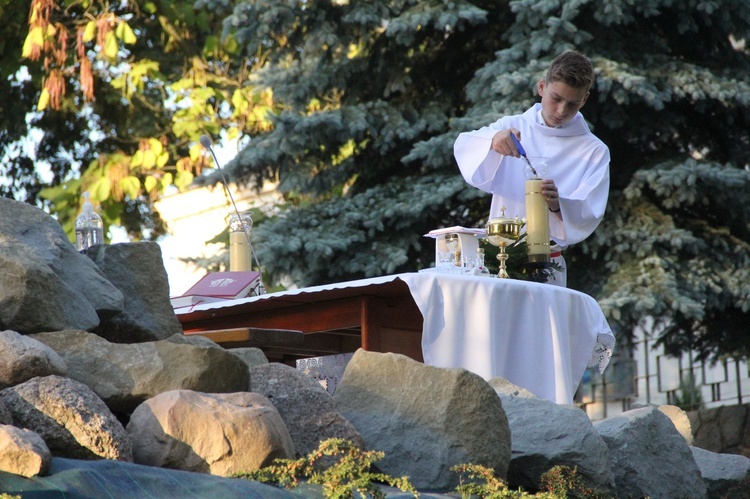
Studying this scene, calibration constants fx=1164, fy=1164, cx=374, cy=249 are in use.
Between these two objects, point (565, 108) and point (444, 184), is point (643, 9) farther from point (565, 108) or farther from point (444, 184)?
point (565, 108)

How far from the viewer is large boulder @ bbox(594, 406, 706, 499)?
148 inches

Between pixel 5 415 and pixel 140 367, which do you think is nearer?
pixel 5 415

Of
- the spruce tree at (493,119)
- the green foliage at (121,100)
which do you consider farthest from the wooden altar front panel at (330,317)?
the green foliage at (121,100)

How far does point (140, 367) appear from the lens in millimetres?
2861

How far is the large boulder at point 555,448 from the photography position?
11.1ft

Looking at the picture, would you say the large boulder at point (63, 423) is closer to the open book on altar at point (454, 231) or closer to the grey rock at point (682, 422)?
the open book on altar at point (454, 231)

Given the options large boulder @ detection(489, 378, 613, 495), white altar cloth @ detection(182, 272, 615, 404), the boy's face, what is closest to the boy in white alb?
the boy's face

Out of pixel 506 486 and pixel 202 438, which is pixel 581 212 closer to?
pixel 506 486

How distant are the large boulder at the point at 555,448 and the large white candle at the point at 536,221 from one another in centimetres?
100

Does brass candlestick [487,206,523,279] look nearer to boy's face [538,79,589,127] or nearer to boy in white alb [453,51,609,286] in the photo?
boy in white alb [453,51,609,286]

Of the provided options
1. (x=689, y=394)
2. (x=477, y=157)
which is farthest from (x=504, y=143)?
(x=689, y=394)

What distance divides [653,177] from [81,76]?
545 centimetres

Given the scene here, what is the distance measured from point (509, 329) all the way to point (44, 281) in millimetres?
1794

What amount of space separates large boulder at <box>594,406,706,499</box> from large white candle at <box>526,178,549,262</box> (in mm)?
711
